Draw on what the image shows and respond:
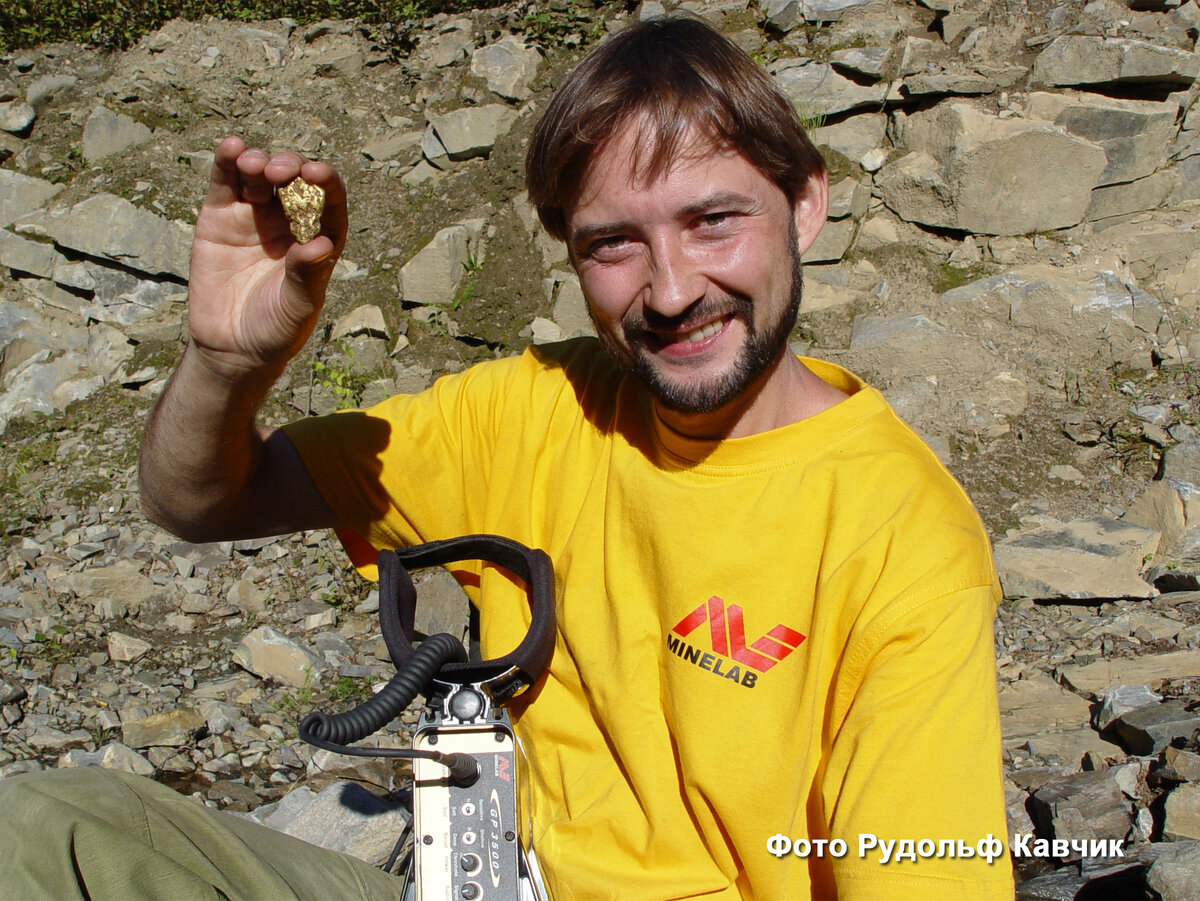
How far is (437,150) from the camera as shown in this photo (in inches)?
240

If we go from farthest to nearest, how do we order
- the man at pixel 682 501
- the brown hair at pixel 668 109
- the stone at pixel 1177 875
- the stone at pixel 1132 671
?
the stone at pixel 1132 671 < the stone at pixel 1177 875 < the brown hair at pixel 668 109 < the man at pixel 682 501

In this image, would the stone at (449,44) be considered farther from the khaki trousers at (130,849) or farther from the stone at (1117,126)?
the khaki trousers at (130,849)

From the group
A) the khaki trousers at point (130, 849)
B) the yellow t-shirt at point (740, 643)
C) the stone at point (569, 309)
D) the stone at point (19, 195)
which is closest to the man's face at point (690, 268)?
the yellow t-shirt at point (740, 643)

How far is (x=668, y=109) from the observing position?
6.30ft

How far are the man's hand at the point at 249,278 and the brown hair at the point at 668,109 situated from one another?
0.53 metres

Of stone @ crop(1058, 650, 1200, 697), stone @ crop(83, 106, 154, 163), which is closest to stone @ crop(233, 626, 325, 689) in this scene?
stone @ crop(1058, 650, 1200, 697)

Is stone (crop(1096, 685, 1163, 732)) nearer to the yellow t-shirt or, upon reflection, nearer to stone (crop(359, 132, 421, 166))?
the yellow t-shirt

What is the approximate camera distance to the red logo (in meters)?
1.74

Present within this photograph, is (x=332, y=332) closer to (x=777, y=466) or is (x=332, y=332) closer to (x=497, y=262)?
(x=497, y=262)

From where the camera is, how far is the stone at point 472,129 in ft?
19.7

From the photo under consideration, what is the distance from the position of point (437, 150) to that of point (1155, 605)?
186 inches

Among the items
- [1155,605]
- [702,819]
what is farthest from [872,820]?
[1155,605]

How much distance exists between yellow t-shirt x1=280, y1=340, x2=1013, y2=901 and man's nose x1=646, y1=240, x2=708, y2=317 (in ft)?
0.92

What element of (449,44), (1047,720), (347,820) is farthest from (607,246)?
(449,44)
